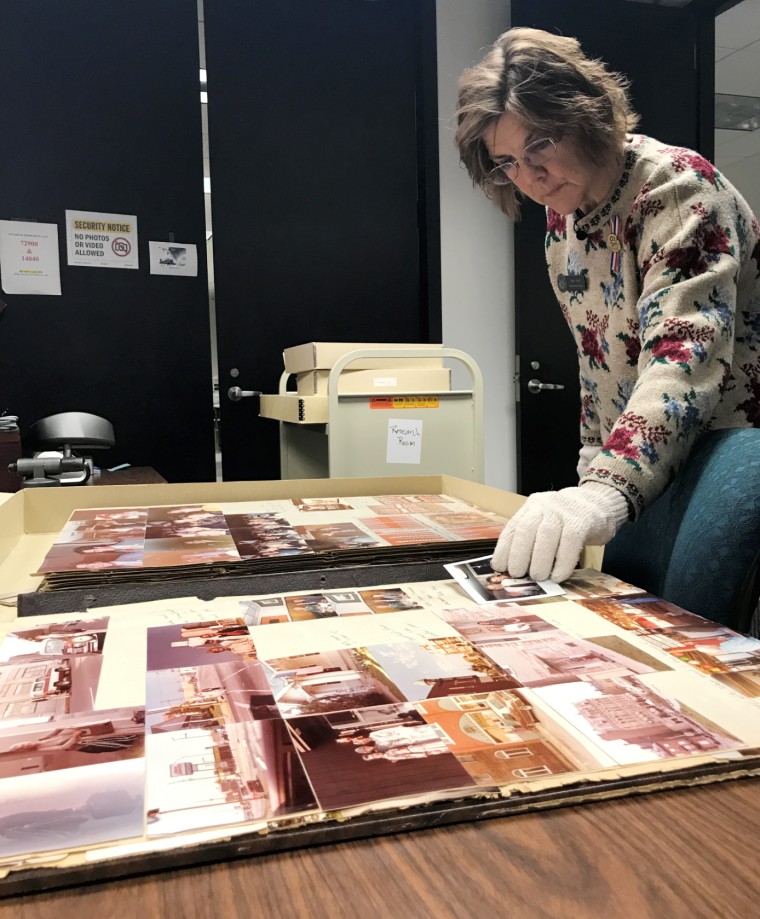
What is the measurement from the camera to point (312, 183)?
3373 millimetres

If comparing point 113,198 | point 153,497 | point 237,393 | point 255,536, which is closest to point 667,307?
point 255,536

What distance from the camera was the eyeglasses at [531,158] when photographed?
1202 mm

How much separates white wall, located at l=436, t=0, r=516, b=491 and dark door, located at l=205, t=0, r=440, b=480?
0.11m

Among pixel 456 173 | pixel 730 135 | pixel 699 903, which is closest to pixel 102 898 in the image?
pixel 699 903

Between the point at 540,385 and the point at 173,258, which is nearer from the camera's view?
the point at 173,258

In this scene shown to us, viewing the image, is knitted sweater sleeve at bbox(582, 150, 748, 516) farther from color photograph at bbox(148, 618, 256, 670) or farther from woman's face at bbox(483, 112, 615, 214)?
color photograph at bbox(148, 618, 256, 670)

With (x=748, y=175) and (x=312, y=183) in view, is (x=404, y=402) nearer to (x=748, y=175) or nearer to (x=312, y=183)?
(x=312, y=183)

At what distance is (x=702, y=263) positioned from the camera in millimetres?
1055

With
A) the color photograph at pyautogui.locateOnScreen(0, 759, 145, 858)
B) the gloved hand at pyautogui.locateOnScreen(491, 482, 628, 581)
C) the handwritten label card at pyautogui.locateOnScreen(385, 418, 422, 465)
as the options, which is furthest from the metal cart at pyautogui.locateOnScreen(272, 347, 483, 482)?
the color photograph at pyautogui.locateOnScreen(0, 759, 145, 858)

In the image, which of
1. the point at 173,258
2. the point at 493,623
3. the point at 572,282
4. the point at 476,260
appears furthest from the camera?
the point at 476,260

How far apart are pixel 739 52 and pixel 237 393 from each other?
11.8 ft

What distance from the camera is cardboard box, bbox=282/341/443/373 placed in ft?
7.76

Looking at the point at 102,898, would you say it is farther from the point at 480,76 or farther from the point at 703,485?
the point at 480,76

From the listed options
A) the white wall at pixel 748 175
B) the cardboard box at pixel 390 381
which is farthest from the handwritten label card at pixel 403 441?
the white wall at pixel 748 175
